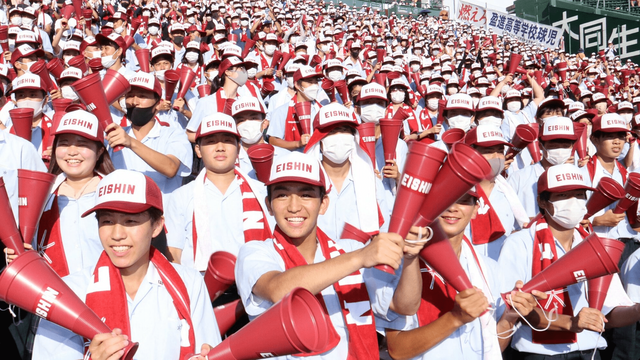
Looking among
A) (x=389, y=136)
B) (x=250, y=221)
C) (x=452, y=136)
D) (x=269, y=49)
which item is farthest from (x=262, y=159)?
(x=269, y=49)

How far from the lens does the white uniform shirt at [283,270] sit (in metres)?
2.64

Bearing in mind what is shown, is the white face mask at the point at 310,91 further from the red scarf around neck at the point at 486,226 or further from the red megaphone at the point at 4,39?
the red megaphone at the point at 4,39

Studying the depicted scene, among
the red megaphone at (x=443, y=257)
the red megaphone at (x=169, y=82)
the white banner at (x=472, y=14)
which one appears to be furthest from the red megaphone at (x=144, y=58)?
the white banner at (x=472, y=14)

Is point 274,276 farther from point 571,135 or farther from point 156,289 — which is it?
point 571,135

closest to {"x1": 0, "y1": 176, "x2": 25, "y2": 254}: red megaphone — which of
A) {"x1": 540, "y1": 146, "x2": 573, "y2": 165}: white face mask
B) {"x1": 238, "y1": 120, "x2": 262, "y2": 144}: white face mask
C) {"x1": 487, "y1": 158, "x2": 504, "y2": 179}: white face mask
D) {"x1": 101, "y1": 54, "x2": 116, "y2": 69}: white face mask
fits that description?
{"x1": 238, "y1": 120, "x2": 262, "y2": 144}: white face mask

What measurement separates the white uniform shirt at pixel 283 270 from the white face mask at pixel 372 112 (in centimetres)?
476

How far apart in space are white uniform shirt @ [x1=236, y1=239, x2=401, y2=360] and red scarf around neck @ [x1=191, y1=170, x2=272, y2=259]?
129 cm

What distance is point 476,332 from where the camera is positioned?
10.4 ft

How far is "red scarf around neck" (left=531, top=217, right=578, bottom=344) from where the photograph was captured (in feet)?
11.6

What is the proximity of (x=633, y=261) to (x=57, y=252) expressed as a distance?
4.30m

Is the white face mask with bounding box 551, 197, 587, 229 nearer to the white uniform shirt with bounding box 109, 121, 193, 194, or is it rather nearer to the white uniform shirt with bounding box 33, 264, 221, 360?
the white uniform shirt with bounding box 33, 264, 221, 360

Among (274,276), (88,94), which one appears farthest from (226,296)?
(88,94)

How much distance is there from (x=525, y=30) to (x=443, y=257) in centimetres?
4187

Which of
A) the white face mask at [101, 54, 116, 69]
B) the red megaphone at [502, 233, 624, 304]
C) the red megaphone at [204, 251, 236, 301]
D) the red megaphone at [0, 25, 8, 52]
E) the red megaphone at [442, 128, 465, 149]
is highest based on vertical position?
the red megaphone at [0, 25, 8, 52]
